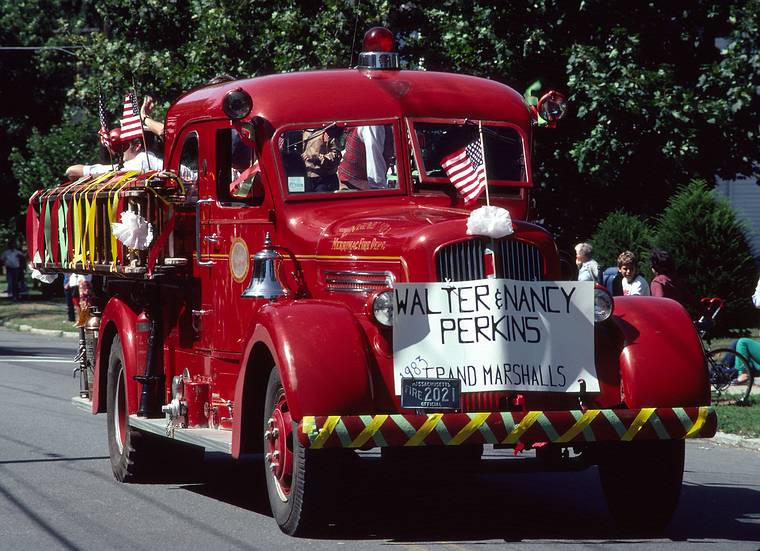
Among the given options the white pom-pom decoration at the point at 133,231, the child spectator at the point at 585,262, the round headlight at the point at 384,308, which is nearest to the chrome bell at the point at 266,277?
the round headlight at the point at 384,308

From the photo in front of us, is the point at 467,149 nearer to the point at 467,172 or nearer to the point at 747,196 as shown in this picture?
the point at 467,172

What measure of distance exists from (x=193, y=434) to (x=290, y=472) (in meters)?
1.26

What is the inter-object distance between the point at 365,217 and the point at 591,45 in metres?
14.5

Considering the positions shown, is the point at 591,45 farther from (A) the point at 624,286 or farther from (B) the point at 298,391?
(B) the point at 298,391

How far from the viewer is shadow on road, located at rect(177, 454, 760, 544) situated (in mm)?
7988

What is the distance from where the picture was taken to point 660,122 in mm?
21344

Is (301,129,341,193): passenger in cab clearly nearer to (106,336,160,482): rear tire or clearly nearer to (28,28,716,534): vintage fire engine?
(28,28,716,534): vintage fire engine

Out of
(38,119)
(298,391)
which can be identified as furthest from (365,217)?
(38,119)

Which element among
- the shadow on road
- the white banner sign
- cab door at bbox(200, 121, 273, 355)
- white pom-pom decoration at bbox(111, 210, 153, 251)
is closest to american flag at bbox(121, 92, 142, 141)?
white pom-pom decoration at bbox(111, 210, 153, 251)

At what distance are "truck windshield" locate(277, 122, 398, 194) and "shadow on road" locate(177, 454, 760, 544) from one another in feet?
5.42

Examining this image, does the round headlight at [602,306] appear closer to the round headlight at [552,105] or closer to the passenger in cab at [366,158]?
the passenger in cab at [366,158]

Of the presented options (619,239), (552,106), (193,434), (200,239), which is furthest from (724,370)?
(193,434)

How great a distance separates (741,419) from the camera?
13.7 m

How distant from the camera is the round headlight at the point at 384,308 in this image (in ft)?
25.0
